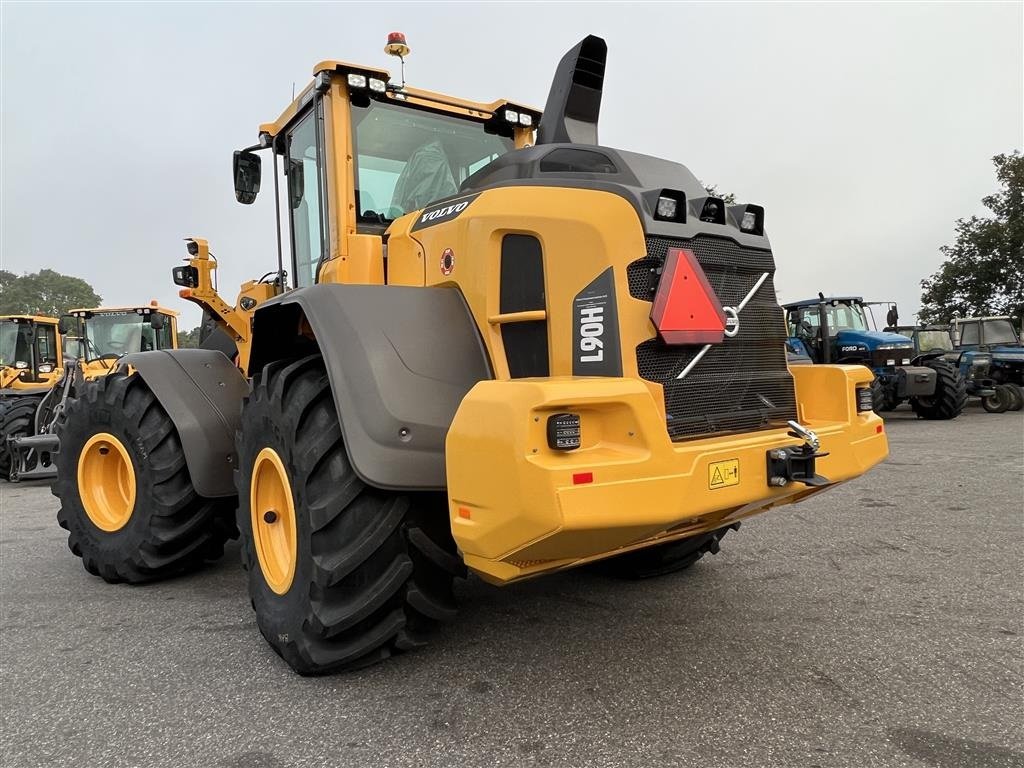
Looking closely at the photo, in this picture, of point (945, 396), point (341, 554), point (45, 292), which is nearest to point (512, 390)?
point (341, 554)

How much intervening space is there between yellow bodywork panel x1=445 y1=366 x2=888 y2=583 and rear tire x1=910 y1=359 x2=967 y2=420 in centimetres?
1343

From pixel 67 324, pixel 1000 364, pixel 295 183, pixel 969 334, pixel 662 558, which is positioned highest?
pixel 295 183

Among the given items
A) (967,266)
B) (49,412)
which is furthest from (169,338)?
(967,266)

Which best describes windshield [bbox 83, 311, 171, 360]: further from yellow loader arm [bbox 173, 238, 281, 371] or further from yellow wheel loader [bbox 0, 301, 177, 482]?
yellow loader arm [bbox 173, 238, 281, 371]

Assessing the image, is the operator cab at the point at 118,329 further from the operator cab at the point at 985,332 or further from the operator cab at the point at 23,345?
the operator cab at the point at 985,332

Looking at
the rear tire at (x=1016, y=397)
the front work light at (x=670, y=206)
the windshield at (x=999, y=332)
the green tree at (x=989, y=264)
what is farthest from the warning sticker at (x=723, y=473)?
the green tree at (x=989, y=264)

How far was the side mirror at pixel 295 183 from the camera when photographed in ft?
13.4

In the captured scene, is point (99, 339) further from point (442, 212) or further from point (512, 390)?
point (512, 390)

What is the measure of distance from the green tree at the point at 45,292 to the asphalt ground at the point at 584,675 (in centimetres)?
7212

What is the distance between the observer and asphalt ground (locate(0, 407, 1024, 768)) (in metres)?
2.32

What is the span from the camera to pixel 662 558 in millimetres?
3922

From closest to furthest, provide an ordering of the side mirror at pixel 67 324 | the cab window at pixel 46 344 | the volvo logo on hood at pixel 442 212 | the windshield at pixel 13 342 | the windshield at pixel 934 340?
the volvo logo on hood at pixel 442 212 < the side mirror at pixel 67 324 < the windshield at pixel 13 342 < the cab window at pixel 46 344 < the windshield at pixel 934 340

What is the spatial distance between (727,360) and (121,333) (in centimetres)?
1218

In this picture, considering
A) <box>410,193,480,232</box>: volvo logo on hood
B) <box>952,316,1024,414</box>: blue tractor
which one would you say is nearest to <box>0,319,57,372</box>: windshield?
<box>410,193,480,232</box>: volvo logo on hood
